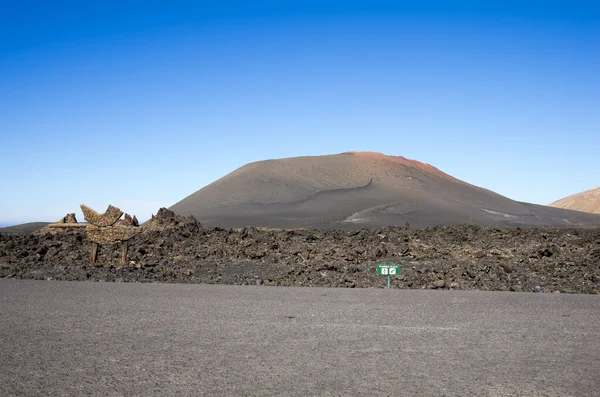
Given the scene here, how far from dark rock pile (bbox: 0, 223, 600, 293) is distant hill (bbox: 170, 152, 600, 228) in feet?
147

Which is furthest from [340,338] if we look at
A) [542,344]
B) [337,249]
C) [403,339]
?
[337,249]

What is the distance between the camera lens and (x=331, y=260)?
1794 centimetres

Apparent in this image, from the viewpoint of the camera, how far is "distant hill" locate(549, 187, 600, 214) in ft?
445

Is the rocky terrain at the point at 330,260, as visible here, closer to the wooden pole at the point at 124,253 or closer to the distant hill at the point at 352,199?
the wooden pole at the point at 124,253

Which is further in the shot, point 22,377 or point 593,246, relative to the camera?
point 593,246

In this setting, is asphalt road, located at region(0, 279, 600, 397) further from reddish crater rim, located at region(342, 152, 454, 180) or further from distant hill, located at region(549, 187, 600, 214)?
distant hill, located at region(549, 187, 600, 214)

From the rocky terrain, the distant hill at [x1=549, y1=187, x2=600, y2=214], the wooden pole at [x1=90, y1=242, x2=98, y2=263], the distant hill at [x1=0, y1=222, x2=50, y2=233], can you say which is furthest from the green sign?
the distant hill at [x1=549, y1=187, x2=600, y2=214]

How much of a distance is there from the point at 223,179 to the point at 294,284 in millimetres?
97084

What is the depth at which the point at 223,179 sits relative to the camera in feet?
363

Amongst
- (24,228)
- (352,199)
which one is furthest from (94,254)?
(352,199)

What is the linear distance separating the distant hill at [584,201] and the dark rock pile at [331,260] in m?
119

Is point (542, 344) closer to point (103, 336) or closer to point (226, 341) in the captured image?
point (226, 341)

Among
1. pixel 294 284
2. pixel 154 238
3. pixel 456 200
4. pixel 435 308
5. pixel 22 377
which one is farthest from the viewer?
pixel 456 200

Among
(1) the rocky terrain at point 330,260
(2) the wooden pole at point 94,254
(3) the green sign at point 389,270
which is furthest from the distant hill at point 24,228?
(3) the green sign at point 389,270
